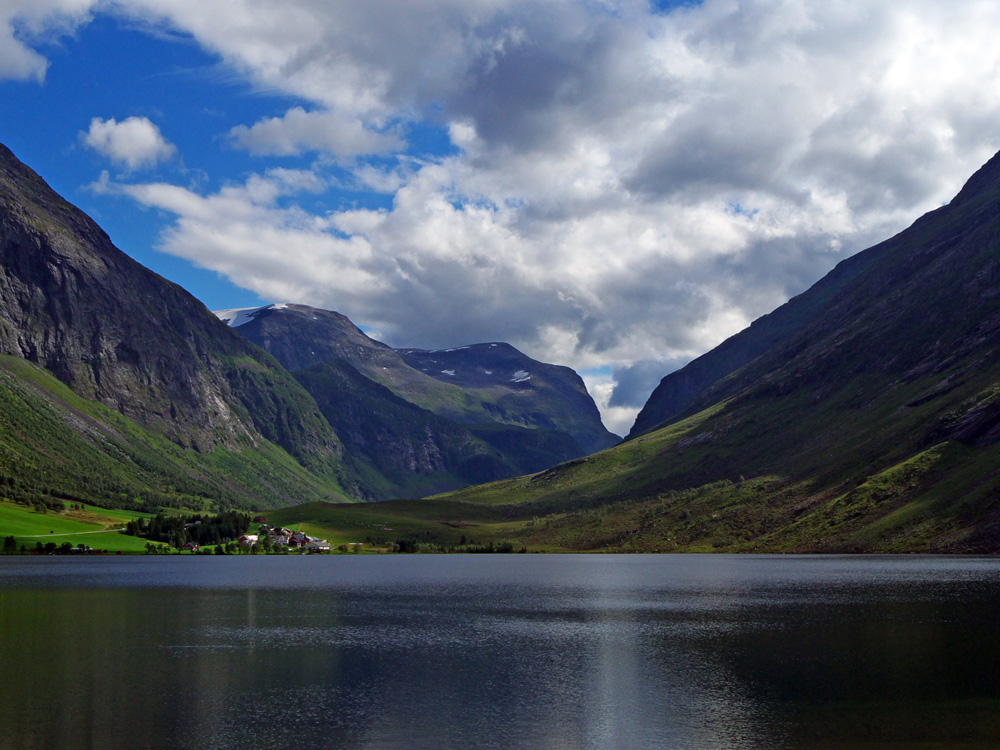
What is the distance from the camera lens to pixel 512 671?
69.7 meters

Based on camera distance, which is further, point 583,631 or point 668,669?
point 583,631

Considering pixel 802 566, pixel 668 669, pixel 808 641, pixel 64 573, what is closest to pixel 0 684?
pixel 668 669

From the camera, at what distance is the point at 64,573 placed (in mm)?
188000

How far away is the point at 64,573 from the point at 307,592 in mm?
75489

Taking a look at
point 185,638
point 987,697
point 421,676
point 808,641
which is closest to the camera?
point 987,697

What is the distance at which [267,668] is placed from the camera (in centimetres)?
7131

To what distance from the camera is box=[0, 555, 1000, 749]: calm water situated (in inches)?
1961

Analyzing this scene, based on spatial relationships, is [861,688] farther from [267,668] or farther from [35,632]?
[35,632]

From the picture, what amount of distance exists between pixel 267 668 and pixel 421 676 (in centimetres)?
1431

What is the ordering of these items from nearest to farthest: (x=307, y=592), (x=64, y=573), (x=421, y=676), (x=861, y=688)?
(x=861, y=688) < (x=421, y=676) < (x=307, y=592) < (x=64, y=573)

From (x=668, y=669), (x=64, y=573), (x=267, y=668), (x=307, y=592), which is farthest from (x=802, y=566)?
(x=64, y=573)

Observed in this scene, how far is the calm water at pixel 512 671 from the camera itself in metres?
49.8

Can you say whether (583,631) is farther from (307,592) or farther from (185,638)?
(307,592)

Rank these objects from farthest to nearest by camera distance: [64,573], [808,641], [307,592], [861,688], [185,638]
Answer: [64,573]
[307,592]
[185,638]
[808,641]
[861,688]
